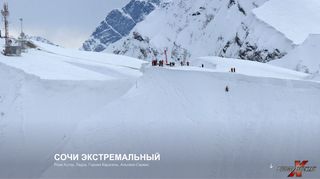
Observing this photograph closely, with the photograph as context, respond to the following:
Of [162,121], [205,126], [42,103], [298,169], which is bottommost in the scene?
[298,169]

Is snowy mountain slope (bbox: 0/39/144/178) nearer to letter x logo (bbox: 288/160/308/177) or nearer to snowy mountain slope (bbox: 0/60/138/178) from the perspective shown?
snowy mountain slope (bbox: 0/60/138/178)

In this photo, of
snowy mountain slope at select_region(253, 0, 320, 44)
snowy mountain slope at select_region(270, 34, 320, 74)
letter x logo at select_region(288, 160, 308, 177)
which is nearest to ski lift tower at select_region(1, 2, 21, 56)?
letter x logo at select_region(288, 160, 308, 177)

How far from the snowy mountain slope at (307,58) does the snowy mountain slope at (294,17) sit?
26.7 m

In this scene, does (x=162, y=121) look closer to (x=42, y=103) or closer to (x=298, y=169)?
(x=42, y=103)

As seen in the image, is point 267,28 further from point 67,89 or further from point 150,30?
point 67,89

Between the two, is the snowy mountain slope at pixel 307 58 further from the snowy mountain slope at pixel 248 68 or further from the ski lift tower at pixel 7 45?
the ski lift tower at pixel 7 45

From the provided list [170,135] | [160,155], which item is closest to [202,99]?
[170,135]

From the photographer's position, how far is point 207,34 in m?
172

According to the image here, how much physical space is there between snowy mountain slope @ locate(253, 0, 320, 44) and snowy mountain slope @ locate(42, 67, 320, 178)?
2786 inches

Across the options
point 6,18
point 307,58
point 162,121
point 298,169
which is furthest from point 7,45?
point 307,58

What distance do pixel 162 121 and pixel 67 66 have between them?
45.7ft

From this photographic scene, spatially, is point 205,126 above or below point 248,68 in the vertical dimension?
below

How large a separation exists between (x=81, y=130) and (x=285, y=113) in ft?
50.3

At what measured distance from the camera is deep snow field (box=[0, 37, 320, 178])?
45031 mm
